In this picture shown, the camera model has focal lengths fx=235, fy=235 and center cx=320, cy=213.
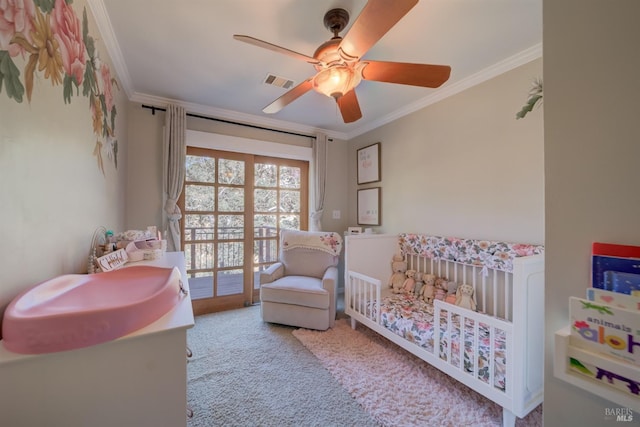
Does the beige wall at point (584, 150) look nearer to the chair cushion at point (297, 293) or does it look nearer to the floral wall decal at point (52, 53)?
the floral wall decal at point (52, 53)

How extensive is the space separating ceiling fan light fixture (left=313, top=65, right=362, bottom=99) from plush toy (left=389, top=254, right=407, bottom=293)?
1.85 m

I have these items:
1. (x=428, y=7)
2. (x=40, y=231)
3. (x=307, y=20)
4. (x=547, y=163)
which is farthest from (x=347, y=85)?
(x=40, y=231)

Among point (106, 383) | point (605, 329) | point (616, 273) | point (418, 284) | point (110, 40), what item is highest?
point (110, 40)

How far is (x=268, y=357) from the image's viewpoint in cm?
194

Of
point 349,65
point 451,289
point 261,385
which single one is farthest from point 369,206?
point 261,385

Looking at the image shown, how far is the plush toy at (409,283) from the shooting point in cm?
241

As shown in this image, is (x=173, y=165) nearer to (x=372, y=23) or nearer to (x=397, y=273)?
(x=372, y=23)

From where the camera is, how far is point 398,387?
5.26 ft

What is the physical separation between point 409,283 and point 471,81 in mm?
1965

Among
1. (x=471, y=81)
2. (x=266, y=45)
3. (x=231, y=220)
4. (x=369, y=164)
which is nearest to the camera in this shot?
(x=266, y=45)

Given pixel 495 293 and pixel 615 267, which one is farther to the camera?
pixel 495 293

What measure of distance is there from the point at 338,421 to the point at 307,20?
7.94ft

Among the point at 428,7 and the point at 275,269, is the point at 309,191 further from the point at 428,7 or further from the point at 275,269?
the point at 428,7

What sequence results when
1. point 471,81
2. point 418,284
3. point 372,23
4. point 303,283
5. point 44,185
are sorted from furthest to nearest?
point 303,283 < point 418,284 < point 471,81 < point 372,23 < point 44,185
